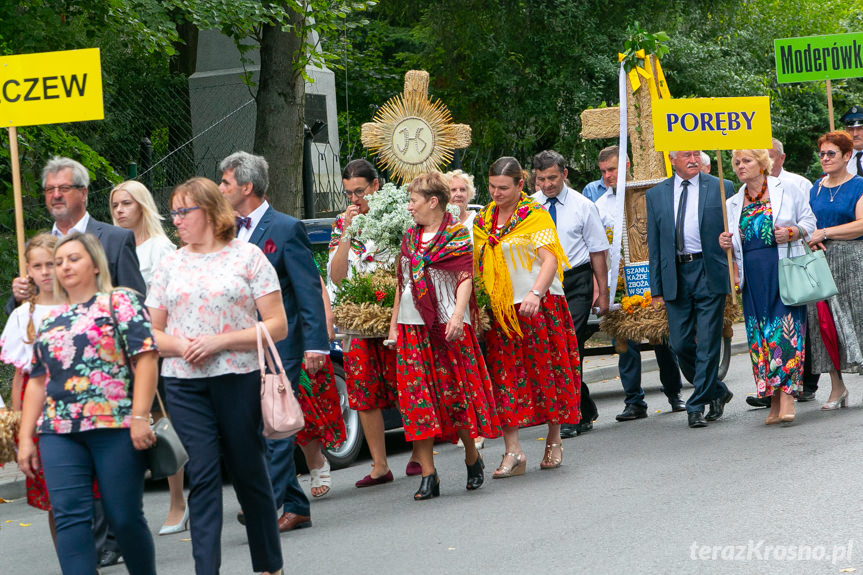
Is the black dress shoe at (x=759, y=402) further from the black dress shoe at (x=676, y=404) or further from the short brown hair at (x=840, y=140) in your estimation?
the short brown hair at (x=840, y=140)

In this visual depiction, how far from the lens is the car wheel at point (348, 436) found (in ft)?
31.1

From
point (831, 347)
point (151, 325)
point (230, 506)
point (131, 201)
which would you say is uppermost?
point (131, 201)

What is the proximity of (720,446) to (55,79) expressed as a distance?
5.17m

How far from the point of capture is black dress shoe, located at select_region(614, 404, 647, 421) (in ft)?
35.5

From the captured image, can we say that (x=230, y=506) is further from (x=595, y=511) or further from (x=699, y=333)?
(x=699, y=333)

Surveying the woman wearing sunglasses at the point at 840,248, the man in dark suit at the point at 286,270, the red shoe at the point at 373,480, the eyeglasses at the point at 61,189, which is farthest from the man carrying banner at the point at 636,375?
the eyeglasses at the point at 61,189

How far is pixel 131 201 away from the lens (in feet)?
24.1

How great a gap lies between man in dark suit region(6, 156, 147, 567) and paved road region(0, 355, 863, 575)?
0.88 ft

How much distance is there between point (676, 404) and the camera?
11125 millimetres

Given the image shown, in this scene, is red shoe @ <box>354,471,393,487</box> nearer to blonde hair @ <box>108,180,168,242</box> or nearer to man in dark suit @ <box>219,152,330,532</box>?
man in dark suit @ <box>219,152,330,532</box>

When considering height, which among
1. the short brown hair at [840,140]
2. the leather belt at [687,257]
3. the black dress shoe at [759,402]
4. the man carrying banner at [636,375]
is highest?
the short brown hair at [840,140]

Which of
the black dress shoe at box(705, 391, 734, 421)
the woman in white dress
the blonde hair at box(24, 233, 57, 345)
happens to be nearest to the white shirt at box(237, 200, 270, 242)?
the woman in white dress

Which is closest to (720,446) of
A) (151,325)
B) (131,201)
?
(131,201)

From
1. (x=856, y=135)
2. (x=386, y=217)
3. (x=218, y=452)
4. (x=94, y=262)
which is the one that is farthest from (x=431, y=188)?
(x=856, y=135)
